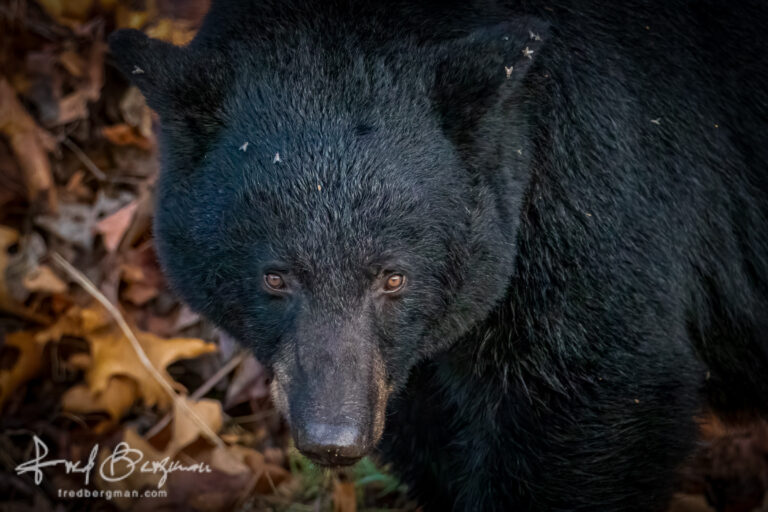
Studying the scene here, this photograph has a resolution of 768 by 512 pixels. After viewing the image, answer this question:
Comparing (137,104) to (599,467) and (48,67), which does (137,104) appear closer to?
(48,67)

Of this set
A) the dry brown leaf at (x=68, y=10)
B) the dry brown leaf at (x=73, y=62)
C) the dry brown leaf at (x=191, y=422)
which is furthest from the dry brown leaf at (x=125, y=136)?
the dry brown leaf at (x=191, y=422)

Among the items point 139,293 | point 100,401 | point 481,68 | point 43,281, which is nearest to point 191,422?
point 100,401

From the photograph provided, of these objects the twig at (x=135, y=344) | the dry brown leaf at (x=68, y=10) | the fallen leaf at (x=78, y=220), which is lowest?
the twig at (x=135, y=344)

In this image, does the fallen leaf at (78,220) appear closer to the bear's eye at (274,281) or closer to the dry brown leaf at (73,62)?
the dry brown leaf at (73,62)

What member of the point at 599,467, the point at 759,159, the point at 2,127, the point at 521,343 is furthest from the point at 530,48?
the point at 2,127

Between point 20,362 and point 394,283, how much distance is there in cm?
299

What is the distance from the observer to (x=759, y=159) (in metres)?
3.89

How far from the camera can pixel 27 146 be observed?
5.73 m

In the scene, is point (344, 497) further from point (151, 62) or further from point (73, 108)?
point (73, 108)

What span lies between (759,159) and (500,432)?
1613 mm

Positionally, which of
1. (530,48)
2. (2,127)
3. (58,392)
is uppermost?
(530,48)

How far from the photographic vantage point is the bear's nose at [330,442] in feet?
9.54

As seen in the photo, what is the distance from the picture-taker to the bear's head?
9.84 feet

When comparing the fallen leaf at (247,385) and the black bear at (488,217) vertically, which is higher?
the black bear at (488,217)
